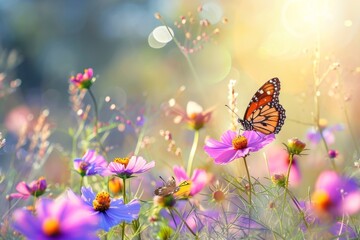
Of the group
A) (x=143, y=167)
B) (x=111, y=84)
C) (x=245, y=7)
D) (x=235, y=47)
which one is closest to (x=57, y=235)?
(x=143, y=167)

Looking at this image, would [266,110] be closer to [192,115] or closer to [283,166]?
[192,115]

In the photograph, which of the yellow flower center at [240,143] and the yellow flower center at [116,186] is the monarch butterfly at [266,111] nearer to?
the yellow flower center at [240,143]

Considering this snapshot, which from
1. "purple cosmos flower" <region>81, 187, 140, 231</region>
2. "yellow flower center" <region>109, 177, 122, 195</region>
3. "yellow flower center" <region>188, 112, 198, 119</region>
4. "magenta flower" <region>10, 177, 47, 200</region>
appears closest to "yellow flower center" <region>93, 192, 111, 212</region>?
"purple cosmos flower" <region>81, 187, 140, 231</region>

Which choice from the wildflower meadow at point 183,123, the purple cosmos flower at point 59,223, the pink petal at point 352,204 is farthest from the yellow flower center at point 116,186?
the purple cosmos flower at point 59,223

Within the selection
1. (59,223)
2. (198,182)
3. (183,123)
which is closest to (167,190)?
(198,182)

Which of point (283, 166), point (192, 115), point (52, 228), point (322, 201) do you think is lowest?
point (283, 166)

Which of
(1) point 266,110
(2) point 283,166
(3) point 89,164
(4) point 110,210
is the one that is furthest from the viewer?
(2) point 283,166

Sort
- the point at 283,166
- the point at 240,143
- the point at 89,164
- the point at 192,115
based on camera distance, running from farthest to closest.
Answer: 1. the point at 283,166
2. the point at 192,115
3. the point at 89,164
4. the point at 240,143
